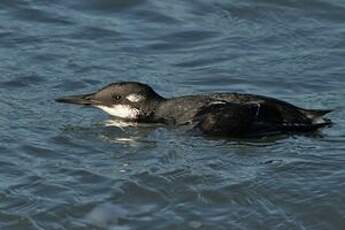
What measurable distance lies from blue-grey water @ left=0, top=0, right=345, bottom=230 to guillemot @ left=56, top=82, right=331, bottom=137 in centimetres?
15

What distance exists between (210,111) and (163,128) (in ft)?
1.72

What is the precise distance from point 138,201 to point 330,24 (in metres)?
5.98

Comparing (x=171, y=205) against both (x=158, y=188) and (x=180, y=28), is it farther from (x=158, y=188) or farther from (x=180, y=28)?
(x=180, y=28)

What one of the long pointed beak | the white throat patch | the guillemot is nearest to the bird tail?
the guillemot

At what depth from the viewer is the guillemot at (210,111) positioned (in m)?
9.73

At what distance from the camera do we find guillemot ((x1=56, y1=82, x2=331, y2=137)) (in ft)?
31.9

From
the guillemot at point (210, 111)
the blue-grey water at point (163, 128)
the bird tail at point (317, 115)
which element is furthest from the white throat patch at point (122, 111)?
the bird tail at point (317, 115)

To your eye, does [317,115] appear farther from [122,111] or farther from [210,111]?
[122,111]

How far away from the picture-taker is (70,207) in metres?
7.94

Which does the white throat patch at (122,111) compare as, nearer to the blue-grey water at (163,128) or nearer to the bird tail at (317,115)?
the blue-grey water at (163,128)

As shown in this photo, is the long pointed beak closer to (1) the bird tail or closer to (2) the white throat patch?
(2) the white throat patch

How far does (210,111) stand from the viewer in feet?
32.4

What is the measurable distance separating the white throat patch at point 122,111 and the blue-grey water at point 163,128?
4.7 inches

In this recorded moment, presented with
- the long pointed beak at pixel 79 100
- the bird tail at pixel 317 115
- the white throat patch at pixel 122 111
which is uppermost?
the bird tail at pixel 317 115
